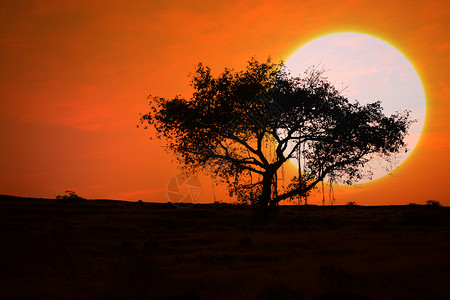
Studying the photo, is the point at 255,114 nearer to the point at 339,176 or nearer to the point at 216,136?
the point at 216,136

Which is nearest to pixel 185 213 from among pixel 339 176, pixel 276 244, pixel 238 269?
pixel 339 176

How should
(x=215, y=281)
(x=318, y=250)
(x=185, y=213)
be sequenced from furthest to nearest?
(x=185, y=213), (x=318, y=250), (x=215, y=281)

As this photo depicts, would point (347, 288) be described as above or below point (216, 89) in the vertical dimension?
below

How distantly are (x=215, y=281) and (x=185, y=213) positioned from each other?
38027 millimetres

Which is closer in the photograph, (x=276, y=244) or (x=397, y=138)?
(x=276, y=244)

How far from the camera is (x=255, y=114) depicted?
39156 mm

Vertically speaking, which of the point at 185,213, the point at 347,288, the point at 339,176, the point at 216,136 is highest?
the point at 216,136

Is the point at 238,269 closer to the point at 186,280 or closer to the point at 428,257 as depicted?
the point at 186,280

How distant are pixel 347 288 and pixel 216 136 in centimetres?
2497

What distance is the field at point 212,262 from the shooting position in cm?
1528

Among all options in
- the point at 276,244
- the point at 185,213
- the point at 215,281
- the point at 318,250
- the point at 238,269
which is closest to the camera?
the point at 215,281

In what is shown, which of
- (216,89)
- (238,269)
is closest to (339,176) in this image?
(216,89)

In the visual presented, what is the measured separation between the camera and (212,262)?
22250 millimetres

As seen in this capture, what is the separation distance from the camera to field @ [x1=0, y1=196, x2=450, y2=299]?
15281 millimetres
